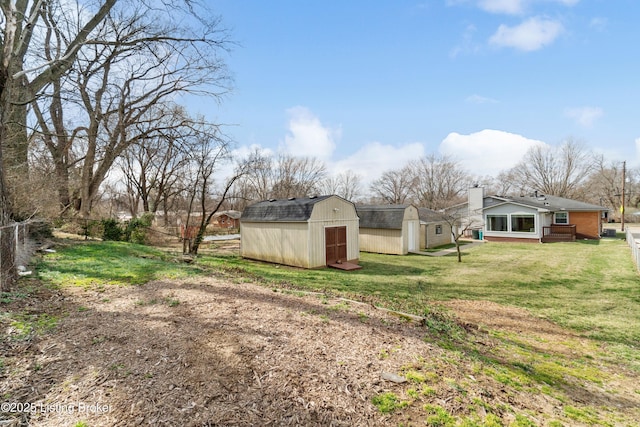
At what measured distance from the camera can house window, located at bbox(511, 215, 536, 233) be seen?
22.3 meters

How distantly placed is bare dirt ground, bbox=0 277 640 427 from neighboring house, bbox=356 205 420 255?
12850 millimetres

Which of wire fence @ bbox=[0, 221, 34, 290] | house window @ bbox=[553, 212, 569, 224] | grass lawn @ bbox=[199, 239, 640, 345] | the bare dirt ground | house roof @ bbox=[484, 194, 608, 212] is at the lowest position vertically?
grass lawn @ bbox=[199, 239, 640, 345]

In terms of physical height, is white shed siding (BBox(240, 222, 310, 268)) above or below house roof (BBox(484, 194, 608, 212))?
below

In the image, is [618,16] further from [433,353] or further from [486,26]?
[433,353]

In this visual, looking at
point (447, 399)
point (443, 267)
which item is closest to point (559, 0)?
point (443, 267)

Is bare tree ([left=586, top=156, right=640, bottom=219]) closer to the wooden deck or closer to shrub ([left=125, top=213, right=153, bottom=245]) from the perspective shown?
the wooden deck

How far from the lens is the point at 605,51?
35.4 ft

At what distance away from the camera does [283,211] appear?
552 inches

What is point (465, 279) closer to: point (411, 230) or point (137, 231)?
point (411, 230)

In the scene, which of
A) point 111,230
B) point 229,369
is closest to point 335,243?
point 229,369

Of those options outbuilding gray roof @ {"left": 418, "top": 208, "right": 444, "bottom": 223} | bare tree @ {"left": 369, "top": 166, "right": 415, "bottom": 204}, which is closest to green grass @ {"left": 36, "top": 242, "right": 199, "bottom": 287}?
outbuilding gray roof @ {"left": 418, "top": 208, "right": 444, "bottom": 223}

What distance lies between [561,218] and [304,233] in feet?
75.3

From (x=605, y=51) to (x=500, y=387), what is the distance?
45.0ft

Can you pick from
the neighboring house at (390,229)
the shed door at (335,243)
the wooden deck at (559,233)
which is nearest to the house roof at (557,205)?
the wooden deck at (559,233)
